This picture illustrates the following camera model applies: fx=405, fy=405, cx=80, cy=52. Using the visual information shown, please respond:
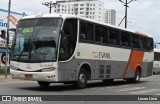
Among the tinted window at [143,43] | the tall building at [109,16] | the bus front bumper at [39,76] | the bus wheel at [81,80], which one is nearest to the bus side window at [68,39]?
the bus front bumper at [39,76]

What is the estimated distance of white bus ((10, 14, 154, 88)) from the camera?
55.5ft

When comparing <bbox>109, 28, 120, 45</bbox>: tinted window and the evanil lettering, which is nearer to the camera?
the evanil lettering

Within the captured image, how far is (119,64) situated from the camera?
23406 mm

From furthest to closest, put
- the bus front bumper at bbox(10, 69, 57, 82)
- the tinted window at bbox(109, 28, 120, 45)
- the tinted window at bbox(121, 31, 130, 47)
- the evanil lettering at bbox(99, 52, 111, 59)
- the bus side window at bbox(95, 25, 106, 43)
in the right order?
1. the tinted window at bbox(121, 31, 130, 47)
2. the tinted window at bbox(109, 28, 120, 45)
3. the evanil lettering at bbox(99, 52, 111, 59)
4. the bus side window at bbox(95, 25, 106, 43)
5. the bus front bumper at bbox(10, 69, 57, 82)

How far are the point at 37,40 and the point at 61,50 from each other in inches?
43.4

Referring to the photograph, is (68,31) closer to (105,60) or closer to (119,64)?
(105,60)

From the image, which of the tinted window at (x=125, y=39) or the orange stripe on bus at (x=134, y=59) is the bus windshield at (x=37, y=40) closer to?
the tinted window at (x=125, y=39)

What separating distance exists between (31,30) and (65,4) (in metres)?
53.6

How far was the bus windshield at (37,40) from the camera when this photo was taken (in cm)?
1694

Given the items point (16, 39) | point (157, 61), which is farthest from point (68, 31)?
point (157, 61)

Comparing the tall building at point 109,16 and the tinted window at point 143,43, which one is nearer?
the tinted window at point 143,43

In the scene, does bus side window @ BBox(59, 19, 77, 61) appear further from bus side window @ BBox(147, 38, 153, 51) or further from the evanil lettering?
bus side window @ BBox(147, 38, 153, 51)

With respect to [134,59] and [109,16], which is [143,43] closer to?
[134,59]

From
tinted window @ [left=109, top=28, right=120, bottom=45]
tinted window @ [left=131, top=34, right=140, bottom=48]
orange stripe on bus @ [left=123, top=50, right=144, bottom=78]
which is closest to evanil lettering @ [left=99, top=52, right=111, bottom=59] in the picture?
tinted window @ [left=109, top=28, right=120, bottom=45]
